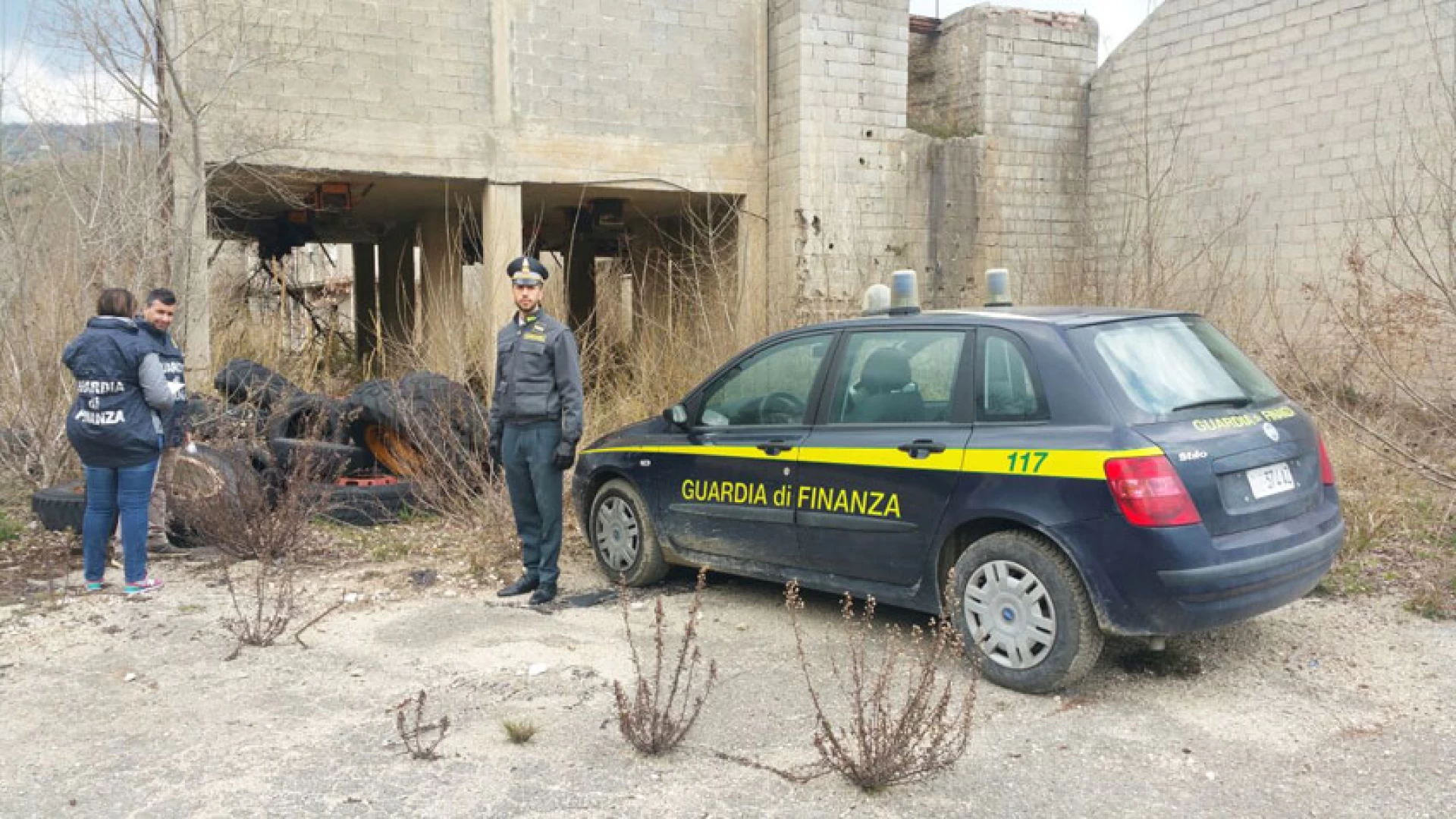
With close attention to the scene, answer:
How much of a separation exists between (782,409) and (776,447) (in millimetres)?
245

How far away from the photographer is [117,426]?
5.89m

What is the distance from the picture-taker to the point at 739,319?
12.2 metres

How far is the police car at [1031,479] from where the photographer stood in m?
4.05

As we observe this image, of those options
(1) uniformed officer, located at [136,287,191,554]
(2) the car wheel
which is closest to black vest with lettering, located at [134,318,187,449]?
(1) uniformed officer, located at [136,287,191,554]

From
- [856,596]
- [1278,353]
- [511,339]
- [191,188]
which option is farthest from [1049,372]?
[191,188]

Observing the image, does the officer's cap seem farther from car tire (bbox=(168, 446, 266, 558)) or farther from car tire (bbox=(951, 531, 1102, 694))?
car tire (bbox=(951, 531, 1102, 694))

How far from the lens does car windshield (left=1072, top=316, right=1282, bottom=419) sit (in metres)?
4.30

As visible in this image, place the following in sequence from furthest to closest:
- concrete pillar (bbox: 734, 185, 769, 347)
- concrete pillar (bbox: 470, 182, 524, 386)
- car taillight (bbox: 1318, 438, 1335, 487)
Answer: concrete pillar (bbox: 734, 185, 769, 347) < concrete pillar (bbox: 470, 182, 524, 386) < car taillight (bbox: 1318, 438, 1335, 487)

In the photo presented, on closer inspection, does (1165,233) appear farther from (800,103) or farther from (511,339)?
(511,339)

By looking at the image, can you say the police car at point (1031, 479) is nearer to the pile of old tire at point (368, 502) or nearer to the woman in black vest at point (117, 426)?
the woman in black vest at point (117, 426)

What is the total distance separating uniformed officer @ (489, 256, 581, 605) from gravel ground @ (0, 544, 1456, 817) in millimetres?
542

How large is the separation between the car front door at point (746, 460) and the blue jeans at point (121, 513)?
9.62 ft

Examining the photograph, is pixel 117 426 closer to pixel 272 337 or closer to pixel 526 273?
pixel 526 273

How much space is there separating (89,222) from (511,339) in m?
5.65
